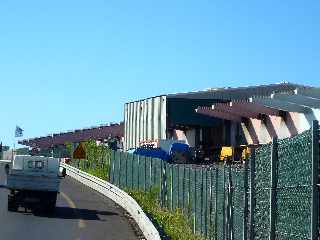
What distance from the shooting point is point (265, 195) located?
9375 millimetres

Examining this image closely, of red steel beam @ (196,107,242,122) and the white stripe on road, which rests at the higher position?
red steel beam @ (196,107,242,122)

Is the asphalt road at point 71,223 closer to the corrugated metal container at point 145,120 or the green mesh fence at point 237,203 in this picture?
the green mesh fence at point 237,203

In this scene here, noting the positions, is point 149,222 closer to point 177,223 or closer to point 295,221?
point 177,223

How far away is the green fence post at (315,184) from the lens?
6.00 m

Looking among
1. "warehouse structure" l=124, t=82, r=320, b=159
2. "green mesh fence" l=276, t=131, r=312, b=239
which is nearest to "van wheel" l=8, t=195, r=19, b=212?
"green mesh fence" l=276, t=131, r=312, b=239

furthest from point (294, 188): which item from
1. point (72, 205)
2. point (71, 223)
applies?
point (72, 205)

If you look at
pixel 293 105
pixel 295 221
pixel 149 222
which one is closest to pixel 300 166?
pixel 295 221

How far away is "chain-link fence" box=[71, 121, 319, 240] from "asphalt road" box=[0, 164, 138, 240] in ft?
7.95

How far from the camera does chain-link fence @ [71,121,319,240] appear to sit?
21.9 ft

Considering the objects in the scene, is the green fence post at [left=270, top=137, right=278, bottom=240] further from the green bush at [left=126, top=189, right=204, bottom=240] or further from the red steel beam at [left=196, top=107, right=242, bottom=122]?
the red steel beam at [left=196, top=107, right=242, bottom=122]

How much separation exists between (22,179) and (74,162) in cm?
3739

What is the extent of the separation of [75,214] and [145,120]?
1658 inches

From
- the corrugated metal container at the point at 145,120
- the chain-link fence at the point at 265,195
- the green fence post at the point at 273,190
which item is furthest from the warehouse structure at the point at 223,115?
the green fence post at the point at 273,190

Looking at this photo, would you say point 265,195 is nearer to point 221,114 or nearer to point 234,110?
point 234,110
